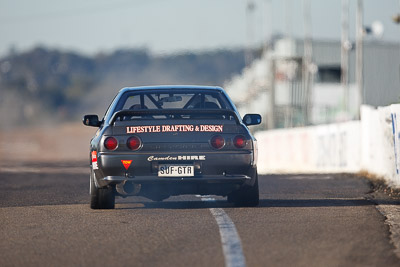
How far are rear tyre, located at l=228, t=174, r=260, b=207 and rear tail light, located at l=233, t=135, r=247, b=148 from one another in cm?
52

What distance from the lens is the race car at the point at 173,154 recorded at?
34.7ft

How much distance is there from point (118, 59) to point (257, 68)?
30.1 m

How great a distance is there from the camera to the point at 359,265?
22.3 ft

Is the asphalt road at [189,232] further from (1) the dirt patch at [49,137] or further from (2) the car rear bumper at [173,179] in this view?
(1) the dirt patch at [49,137]

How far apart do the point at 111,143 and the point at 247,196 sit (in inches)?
66.7

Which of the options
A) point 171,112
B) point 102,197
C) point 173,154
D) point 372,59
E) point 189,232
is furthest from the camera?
point 372,59

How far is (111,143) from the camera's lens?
34.9 feet

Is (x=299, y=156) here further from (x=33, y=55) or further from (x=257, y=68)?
(x=33, y=55)

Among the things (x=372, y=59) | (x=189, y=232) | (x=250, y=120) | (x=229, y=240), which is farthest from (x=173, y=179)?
(x=372, y=59)

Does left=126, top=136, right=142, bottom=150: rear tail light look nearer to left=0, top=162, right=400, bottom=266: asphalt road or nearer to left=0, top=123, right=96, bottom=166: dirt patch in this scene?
left=0, top=162, right=400, bottom=266: asphalt road

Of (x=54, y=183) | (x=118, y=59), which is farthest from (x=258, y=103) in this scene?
(x=54, y=183)

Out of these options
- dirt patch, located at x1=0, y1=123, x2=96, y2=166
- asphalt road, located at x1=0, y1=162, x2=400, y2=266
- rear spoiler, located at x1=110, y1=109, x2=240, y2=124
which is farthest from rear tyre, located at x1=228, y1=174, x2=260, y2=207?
dirt patch, located at x1=0, y1=123, x2=96, y2=166

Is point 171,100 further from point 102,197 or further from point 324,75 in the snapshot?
point 324,75

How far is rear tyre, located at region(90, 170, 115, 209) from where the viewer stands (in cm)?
1093
